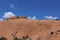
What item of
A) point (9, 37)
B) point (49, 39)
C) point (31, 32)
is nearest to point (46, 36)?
point (49, 39)

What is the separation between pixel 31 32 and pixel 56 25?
5.53m

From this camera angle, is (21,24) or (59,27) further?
(21,24)

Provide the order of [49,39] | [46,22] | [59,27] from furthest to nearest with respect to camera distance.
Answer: [46,22], [59,27], [49,39]

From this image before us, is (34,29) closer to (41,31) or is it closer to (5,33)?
(41,31)

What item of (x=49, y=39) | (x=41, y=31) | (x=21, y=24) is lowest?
(x=49, y=39)

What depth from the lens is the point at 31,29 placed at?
5122cm

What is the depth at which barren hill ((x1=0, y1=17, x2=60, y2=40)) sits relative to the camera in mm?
46781

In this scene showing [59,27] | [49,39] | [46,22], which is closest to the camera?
[49,39]

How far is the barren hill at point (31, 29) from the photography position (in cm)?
4678

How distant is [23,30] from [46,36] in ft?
21.6

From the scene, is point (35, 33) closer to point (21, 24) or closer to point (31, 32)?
point (31, 32)

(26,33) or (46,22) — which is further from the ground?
(46,22)

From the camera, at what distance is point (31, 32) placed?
5006cm

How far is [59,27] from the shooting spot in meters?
49.0
